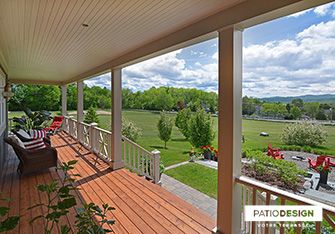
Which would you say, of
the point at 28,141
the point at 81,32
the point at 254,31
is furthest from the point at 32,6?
the point at 254,31

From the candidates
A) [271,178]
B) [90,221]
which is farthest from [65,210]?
[271,178]

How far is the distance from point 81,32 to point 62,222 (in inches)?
104

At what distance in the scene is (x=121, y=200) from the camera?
3.03 meters

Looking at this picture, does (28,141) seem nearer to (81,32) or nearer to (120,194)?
(120,194)

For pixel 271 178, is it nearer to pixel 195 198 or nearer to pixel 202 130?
pixel 195 198

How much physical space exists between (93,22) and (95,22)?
1.0 inches

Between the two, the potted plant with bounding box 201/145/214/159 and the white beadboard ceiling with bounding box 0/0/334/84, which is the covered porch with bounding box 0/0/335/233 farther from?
the potted plant with bounding box 201/145/214/159

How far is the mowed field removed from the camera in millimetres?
6461

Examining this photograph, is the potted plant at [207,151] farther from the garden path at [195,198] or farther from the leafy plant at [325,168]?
the leafy plant at [325,168]

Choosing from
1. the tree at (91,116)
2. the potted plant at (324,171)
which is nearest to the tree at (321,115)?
the potted plant at (324,171)

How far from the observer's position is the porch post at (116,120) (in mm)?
4426

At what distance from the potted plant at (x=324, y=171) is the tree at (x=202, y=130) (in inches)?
275

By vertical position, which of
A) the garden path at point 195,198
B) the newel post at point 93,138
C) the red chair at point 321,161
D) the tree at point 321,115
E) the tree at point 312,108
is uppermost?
the tree at point 312,108

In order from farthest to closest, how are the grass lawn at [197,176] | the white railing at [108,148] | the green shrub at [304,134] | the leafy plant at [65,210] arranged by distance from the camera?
1. the grass lawn at [197,176]
2. the green shrub at [304,134]
3. the white railing at [108,148]
4. the leafy plant at [65,210]
